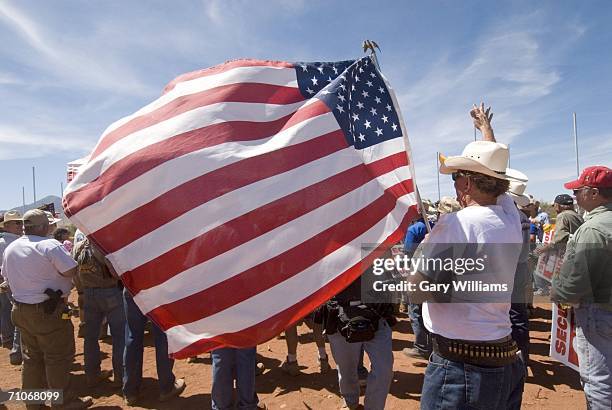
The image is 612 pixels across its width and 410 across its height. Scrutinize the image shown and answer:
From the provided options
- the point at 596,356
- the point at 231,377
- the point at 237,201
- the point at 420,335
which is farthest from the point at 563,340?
the point at 237,201

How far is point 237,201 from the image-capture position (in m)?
2.27

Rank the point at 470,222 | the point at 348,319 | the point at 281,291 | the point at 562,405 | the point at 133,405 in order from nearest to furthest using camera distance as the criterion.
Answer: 1. the point at 470,222
2. the point at 281,291
3. the point at 348,319
4. the point at 562,405
5. the point at 133,405

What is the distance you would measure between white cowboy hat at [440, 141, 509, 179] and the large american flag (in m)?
0.36

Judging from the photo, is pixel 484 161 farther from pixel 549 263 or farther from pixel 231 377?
pixel 549 263

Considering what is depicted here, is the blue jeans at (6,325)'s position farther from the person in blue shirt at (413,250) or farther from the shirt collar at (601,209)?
the shirt collar at (601,209)

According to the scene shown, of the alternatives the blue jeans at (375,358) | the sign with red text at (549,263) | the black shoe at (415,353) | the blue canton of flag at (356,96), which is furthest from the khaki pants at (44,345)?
the sign with red text at (549,263)

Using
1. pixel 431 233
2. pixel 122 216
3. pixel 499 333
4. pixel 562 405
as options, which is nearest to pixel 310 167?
pixel 431 233

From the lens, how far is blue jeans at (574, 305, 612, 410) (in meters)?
3.12

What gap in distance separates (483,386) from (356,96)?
6.30ft

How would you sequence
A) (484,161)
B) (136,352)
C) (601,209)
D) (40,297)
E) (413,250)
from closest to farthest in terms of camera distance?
1. (484,161)
2. (601,209)
3. (40,297)
4. (136,352)
5. (413,250)

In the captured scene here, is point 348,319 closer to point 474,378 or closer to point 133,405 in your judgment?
point 474,378

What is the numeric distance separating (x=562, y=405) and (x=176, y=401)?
4399mm

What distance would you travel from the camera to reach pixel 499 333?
2160 millimetres

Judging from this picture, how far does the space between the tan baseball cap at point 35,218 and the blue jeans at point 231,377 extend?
8.27 feet
